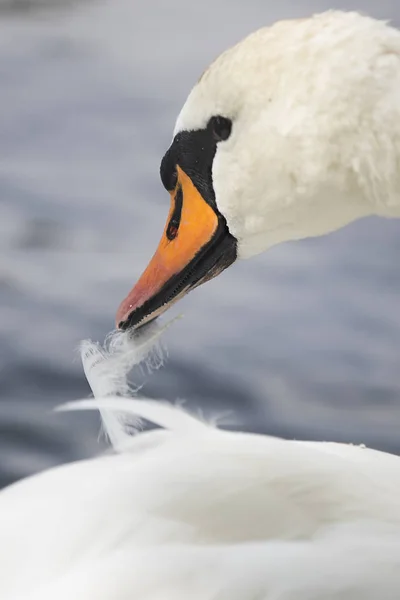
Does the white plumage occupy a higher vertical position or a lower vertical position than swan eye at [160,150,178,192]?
lower

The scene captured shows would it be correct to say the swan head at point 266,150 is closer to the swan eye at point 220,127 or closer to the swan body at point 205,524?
the swan eye at point 220,127

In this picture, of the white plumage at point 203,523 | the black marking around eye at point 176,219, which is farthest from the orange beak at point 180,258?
the white plumage at point 203,523

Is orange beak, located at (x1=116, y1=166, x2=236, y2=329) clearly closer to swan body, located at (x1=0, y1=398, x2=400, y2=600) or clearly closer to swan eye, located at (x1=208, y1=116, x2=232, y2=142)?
swan eye, located at (x1=208, y1=116, x2=232, y2=142)

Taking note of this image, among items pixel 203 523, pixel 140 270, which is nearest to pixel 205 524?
pixel 203 523

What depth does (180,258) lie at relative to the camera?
134 cm

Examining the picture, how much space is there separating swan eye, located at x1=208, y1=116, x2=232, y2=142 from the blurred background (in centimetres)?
71

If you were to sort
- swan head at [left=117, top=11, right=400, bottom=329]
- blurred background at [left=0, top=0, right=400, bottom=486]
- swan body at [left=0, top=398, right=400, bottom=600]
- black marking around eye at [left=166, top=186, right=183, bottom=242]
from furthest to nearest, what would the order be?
1. blurred background at [left=0, top=0, right=400, bottom=486]
2. black marking around eye at [left=166, top=186, right=183, bottom=242]
3. swan head at [left=117, top=11, right=400, bottom=329]
4. swan body at [left=0, top=398, right=400, bottom=600]

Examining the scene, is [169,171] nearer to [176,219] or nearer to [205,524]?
[176,219]

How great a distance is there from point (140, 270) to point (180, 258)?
39.0 inches

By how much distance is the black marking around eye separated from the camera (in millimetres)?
1349

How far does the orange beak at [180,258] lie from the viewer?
1.33m

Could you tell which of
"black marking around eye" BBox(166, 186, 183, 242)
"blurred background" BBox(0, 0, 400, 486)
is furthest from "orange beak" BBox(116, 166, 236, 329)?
"blurred background" BBox(0, 0, 400, 486)

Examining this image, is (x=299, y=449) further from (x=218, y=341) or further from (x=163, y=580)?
(x=218, y=341)

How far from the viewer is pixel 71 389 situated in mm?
2021
